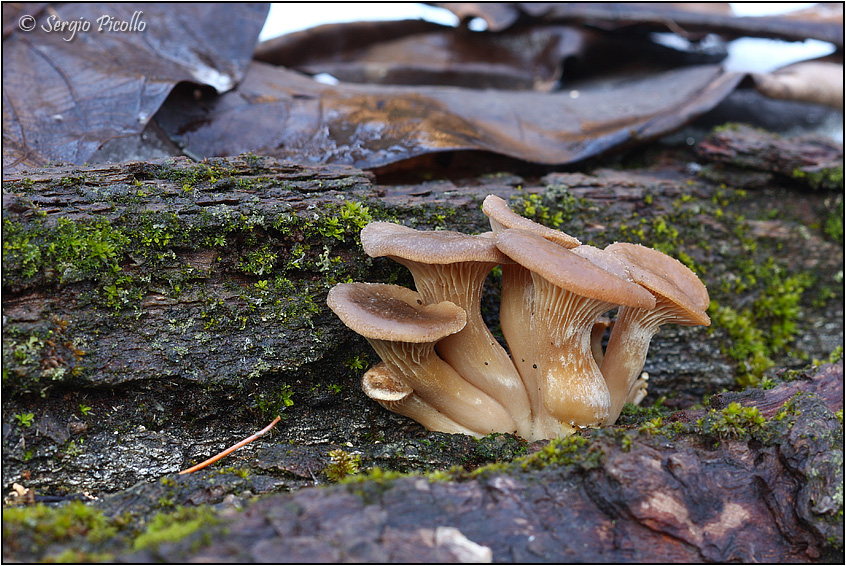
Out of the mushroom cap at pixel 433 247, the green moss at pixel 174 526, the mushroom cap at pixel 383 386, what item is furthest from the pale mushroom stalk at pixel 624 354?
the green moss at pixel 174 526

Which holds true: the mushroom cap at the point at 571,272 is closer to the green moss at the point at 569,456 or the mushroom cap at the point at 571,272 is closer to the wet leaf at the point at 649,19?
the green moss at the point at 569,456

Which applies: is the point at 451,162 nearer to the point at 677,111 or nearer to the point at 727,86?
the point at 677,111

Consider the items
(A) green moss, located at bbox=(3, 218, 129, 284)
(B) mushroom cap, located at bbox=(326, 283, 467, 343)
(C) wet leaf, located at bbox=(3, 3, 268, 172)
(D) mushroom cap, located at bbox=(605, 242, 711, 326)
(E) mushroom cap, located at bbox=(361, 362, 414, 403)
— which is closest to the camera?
(B) mushroom cap, located at bbox=(326, 283, 467, 343)

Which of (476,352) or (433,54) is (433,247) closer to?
(476,352)

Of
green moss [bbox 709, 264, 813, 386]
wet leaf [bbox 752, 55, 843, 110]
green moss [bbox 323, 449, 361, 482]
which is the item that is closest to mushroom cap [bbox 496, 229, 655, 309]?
green moss [bbox 323, 449, 361, 482]

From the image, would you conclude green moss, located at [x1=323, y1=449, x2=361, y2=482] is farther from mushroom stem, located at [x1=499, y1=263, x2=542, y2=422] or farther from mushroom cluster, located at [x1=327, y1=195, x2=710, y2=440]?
mushroom stem, located at [x1=499, y1=263, x2=542, y2=422]

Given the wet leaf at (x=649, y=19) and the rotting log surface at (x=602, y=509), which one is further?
the wet leaf at (x=649, y=19)

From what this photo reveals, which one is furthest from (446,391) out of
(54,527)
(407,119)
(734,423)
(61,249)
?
(407,119)
